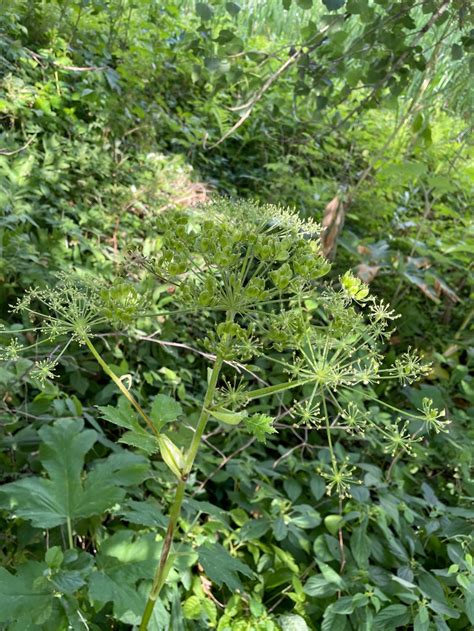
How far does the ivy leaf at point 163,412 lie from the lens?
0.97 m

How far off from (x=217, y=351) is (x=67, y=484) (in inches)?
27.6

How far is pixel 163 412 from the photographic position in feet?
3.23

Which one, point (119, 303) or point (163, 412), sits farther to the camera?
point (163, 412)

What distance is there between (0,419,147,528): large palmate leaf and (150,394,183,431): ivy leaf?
1.24 ft

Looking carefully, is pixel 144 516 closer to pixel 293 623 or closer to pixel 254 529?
pixel 254 529

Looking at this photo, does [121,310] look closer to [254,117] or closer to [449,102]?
[449,102]

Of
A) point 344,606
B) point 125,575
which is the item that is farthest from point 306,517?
point 125,575

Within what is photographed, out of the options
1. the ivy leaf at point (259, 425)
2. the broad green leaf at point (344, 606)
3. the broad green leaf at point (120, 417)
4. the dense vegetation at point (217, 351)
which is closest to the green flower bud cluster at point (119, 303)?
the dense vegetation at point (217, 351)

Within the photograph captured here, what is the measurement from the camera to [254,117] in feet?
15.2

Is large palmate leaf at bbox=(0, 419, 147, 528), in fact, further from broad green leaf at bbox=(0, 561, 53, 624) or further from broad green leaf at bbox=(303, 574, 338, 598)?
broad green leaf at bbox=(303, 574, 338, 598)

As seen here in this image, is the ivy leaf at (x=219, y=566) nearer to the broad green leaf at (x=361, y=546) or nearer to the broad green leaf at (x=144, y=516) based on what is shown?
the broad green leaf at (x=144, y=516)

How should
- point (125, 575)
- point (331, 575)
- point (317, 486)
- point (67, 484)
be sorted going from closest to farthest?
point (125, 575) → point (67, 484) → point (331, 575) → point (317, 486)

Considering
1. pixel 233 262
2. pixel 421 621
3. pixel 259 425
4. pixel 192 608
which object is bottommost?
pixel 192 608

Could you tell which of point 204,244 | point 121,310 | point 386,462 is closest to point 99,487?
point 121,310
